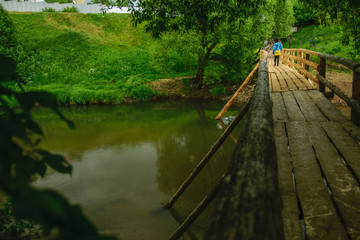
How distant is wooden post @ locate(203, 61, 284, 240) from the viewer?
2.58 feet

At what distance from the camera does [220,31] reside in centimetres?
1447

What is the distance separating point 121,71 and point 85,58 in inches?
214

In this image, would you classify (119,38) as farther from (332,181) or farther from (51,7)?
(332,181)

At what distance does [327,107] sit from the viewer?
506 cm

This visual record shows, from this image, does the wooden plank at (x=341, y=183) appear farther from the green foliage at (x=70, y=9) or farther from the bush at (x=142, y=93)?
the green foliage at (x=70, y=9)

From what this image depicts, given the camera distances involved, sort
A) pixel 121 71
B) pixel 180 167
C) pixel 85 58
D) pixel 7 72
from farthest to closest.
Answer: pixel 85 58 → pixel 121 71 → pixel 180 167 → pixel 7 72

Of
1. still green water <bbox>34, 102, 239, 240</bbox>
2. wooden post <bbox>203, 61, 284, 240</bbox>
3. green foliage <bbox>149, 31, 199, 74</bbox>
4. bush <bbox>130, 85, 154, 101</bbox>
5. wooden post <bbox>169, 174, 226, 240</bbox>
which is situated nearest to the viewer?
wooden post <bbox>203, 61, 284, 240</bbox>

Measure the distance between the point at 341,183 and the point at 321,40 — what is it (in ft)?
72.6

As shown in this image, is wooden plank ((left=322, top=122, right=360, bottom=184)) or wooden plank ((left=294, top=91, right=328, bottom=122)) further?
wooden plank ((left=294, top=91, right=328, bottom=122))

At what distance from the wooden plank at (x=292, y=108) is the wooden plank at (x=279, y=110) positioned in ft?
0.26

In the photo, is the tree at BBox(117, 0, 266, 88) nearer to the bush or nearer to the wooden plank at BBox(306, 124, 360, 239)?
the wooden plank at BBox(306, 124, 360, 239)

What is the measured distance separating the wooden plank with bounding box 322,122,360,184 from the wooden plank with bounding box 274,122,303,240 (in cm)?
59

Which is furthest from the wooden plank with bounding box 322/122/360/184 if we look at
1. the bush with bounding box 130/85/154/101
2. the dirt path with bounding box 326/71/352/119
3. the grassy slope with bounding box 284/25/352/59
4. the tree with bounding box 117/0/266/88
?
the bush with bounding box 130/85/154/101

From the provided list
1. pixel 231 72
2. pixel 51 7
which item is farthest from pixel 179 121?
pixel 51 7
